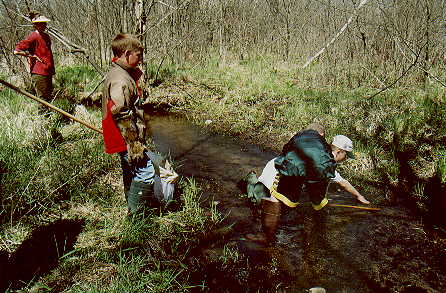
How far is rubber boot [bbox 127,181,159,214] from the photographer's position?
300cm

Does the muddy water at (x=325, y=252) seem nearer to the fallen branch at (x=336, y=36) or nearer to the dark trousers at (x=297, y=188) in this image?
the dark trousers at (x=297, y=188)

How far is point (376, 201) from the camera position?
14.3ft

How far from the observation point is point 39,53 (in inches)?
219

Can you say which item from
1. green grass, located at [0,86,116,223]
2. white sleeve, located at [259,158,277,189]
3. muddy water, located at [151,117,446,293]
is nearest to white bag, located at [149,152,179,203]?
muddy water, located at [151,117,446,293]

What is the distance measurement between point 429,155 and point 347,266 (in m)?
2.94

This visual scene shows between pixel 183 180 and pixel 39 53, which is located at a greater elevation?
pixel 39 53

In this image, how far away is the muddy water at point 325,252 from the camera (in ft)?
9.62

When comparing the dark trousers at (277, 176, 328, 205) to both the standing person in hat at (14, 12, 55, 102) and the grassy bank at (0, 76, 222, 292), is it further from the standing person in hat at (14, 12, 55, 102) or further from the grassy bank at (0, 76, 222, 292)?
the standing person in hat at (14, 12, 55, 102)

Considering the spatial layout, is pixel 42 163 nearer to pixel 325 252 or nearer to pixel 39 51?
pixel 39 51

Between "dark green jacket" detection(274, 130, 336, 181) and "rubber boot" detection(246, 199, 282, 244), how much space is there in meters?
0.45

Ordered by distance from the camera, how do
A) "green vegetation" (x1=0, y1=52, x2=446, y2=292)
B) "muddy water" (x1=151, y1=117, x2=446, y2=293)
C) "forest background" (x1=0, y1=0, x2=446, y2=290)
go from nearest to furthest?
"green vegetation" (x1=0, y1=52, x2=446, y2=292), "muddy water" (x1=151, y1=117, x2=446, y2=293), "forest background" (x1=0, y1=0, x2=446, y2=290)

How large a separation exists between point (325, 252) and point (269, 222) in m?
0.65

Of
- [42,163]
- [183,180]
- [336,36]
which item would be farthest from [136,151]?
[336,36]

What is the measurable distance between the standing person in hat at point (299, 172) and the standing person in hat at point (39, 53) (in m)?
4.45
